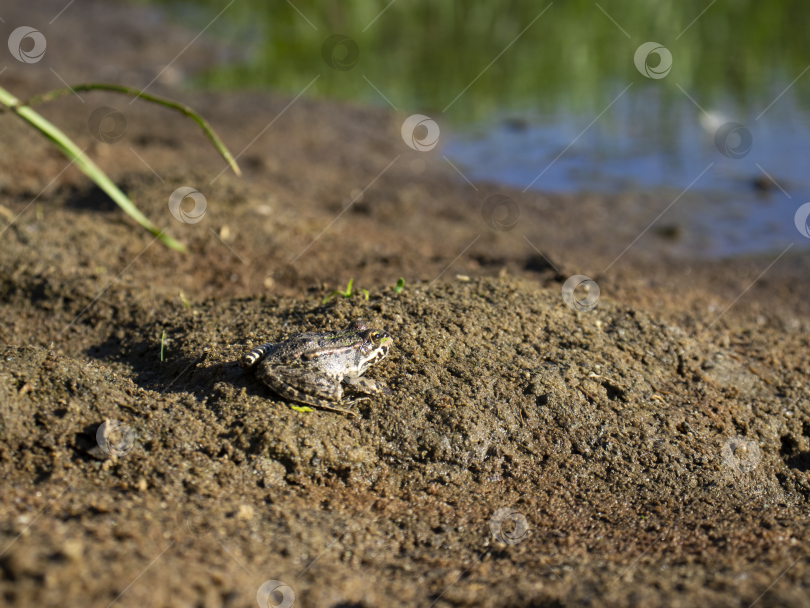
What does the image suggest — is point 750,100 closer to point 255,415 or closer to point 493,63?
point 493,63

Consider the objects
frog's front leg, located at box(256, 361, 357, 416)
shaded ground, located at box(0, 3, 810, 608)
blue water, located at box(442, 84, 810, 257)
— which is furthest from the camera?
blue water, located at box(442, 84, 810, 257)

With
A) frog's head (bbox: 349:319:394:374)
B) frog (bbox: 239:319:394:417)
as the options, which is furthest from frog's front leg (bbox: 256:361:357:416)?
frog's head (bbox: 349:319:394:374)

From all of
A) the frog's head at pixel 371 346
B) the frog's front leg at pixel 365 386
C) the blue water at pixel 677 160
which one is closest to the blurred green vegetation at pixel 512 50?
the blue water at pixel 677 160

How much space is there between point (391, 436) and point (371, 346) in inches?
15.9

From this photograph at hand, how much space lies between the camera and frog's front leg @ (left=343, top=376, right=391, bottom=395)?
2852 mm

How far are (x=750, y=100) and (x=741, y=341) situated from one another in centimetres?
680

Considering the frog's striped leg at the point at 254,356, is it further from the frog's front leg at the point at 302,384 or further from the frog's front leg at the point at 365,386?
the frog's front leg at the point at 365,386

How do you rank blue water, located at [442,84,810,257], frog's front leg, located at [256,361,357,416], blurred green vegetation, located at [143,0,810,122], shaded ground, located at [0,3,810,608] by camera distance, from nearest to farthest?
shaded ground, located at [0,3,810,608]
frog's front leg, located at [256,361,357,416]
blue water, located at [442,84,810,257]
blurred green vegetation, located at [143,0,810,122]

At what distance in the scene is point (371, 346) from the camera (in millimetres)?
2930

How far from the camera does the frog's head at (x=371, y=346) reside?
9.53 ft

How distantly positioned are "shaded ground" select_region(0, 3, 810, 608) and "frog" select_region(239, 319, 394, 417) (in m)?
0.07

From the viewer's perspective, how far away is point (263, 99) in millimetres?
10297

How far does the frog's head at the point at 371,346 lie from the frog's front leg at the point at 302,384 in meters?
0.17

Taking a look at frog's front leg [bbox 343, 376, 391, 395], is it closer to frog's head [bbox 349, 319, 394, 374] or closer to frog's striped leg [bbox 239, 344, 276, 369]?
frog's head [bbox 349, 319, 394, 374]
